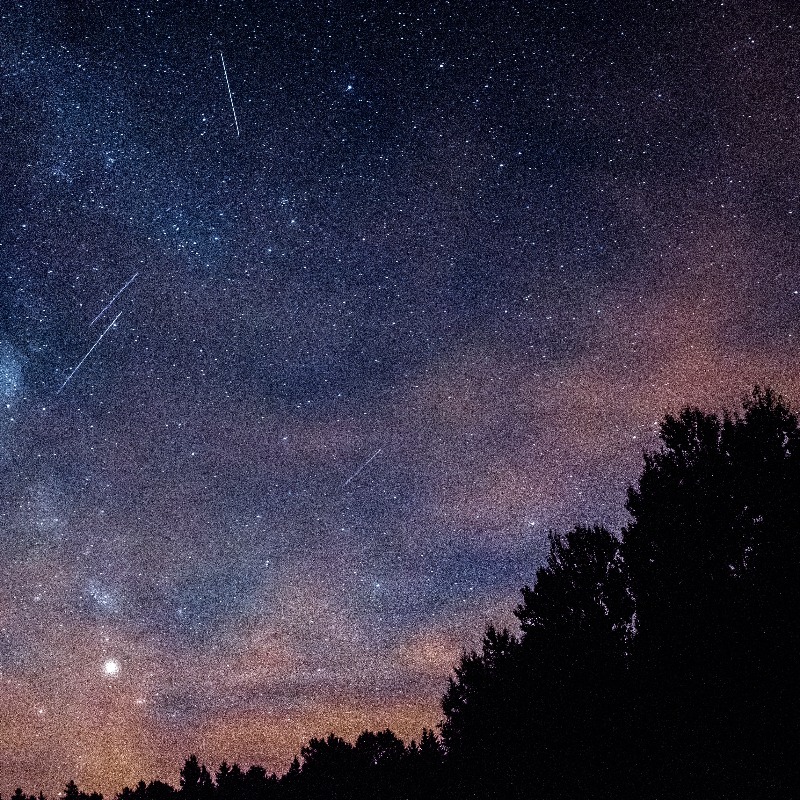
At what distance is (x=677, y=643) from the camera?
45.2 ft

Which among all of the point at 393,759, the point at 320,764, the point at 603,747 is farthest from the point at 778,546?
the point at 320,764

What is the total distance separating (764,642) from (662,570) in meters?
2.71

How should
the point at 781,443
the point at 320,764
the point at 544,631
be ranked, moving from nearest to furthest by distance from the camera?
the point at 781,443 → the point at 544,631 → the point at 320,764

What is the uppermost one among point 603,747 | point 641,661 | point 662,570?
point 662,570

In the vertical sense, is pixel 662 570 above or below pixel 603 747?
above

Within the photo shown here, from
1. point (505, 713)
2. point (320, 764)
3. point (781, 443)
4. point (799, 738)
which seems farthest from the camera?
point (320, 764)

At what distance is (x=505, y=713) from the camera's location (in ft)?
73.7

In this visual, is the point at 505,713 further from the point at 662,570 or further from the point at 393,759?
the point at 393,759

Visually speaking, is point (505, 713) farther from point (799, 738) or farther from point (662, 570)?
point (799, 738)

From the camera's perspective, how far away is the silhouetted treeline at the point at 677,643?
40.2 feet

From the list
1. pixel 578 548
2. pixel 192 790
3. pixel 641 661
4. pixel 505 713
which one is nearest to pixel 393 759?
pixel 192 790

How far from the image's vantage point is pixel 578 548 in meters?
21.6

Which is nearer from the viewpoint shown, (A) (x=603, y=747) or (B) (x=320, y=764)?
(A) (x=603, y=747)

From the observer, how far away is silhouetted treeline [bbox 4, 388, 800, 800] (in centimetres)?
1224
